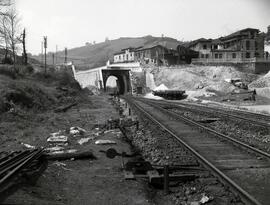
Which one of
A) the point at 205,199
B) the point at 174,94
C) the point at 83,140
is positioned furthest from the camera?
the point at 174,94

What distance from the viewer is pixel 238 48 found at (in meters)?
83.8

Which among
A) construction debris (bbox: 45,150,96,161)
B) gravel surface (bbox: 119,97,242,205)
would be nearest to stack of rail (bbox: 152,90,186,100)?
gravel surface (bbox: 119,97,242,205)

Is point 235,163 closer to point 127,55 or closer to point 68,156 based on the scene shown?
point 68,156

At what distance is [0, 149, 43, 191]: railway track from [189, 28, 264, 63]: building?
7297 cm

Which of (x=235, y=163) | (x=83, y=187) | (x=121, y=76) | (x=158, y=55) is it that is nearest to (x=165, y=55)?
(x=158, y=55)

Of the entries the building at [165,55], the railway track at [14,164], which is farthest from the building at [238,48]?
the railway track at [14,164]

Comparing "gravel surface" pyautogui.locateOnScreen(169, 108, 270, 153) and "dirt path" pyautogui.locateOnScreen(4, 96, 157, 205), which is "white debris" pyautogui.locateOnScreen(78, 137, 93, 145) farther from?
"gravel surface" pyautogui.locateOnScreen(169, 108, 270, 153)

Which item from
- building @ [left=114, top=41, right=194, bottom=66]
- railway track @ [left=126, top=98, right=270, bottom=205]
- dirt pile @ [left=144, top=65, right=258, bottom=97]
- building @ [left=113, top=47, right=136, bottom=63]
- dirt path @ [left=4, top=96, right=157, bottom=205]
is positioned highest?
building @ [left=113, top=47, right=136, bottom=63]

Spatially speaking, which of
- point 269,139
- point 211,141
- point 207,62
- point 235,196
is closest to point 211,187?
point 235,196

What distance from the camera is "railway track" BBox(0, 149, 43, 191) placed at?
6.91m

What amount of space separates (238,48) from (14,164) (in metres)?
81.4

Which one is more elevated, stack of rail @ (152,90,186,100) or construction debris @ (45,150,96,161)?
stack of rail @ (152,90,186,100)

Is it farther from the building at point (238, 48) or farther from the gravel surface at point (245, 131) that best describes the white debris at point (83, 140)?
the building at point (238, 48)

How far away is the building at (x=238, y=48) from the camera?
3265 inches
